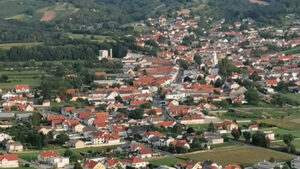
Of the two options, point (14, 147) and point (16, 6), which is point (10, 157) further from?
point (16, 6)

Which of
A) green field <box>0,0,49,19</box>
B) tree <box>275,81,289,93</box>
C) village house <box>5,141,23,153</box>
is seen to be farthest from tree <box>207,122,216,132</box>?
green field <box>0,0,49,19</box>

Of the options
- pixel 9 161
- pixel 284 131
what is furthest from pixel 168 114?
pixel 9 161

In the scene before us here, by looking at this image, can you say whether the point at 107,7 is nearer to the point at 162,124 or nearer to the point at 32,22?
the point at 32,22

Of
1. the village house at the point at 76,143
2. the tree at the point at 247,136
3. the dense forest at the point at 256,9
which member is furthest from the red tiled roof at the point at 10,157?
the dense forest at the point at 256,9

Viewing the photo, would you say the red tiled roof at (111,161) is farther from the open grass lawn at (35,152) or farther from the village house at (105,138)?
the village house at (105,138)

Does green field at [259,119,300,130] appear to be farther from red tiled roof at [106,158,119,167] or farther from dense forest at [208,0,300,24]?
dense forest at [208,0,300,24]

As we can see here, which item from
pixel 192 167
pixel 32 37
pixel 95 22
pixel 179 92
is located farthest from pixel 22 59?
pixel 192 167
